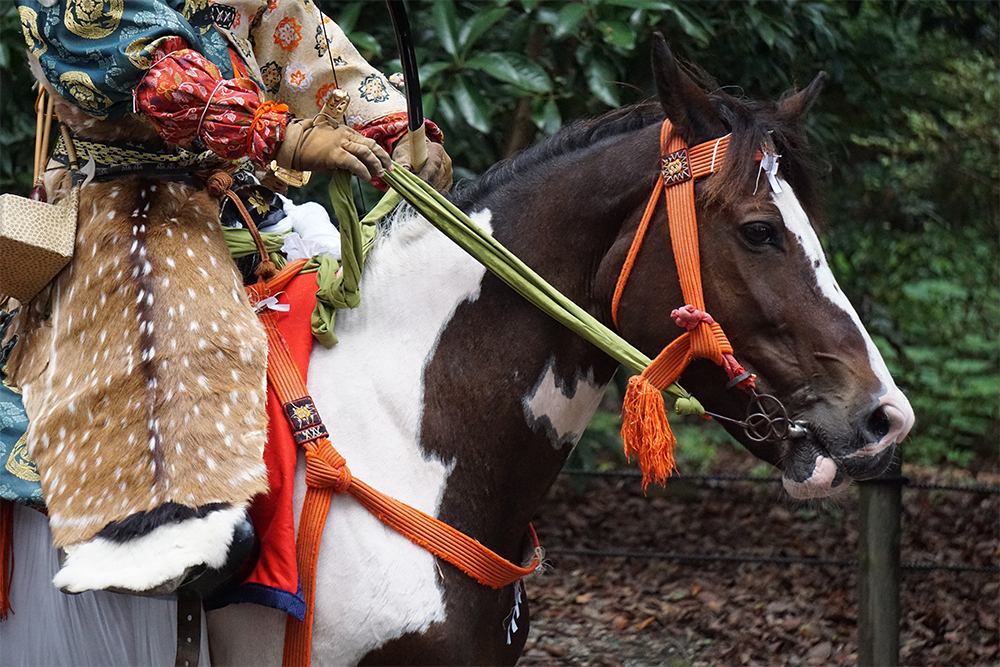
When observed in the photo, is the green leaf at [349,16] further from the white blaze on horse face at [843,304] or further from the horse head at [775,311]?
the white blaze on horse face at [843,304]

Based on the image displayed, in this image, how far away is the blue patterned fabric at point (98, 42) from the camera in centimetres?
189

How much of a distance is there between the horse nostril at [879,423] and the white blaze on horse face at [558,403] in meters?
0.59

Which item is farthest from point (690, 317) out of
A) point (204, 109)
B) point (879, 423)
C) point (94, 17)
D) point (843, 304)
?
point (94, 17)

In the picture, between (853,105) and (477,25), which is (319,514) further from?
(853,105)

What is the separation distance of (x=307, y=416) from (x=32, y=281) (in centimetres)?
68

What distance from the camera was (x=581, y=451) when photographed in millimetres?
4754

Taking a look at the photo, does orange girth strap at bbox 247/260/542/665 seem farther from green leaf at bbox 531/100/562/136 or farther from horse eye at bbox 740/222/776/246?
green leaf at bbox 531/100/562/136

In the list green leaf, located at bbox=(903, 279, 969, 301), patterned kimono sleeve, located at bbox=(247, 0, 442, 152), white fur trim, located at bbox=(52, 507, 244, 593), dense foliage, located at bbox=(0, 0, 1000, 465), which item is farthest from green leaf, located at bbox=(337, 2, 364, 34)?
green leaf, located at bbox=(903, 279, 969, 301)

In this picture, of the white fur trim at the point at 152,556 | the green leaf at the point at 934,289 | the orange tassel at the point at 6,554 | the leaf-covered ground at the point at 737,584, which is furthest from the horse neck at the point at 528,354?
the green leaf at the point at 934,289

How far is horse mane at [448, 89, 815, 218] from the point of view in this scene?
1.95m

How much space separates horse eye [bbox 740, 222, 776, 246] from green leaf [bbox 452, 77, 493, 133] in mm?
1730

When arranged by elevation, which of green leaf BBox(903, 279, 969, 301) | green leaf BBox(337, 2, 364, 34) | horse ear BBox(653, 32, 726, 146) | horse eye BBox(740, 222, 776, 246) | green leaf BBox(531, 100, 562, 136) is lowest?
green leaf BBox(903, 279, 969, 301)

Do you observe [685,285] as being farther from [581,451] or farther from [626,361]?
[581,451]

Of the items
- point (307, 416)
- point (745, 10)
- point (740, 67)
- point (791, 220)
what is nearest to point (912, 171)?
point (740, 67)
